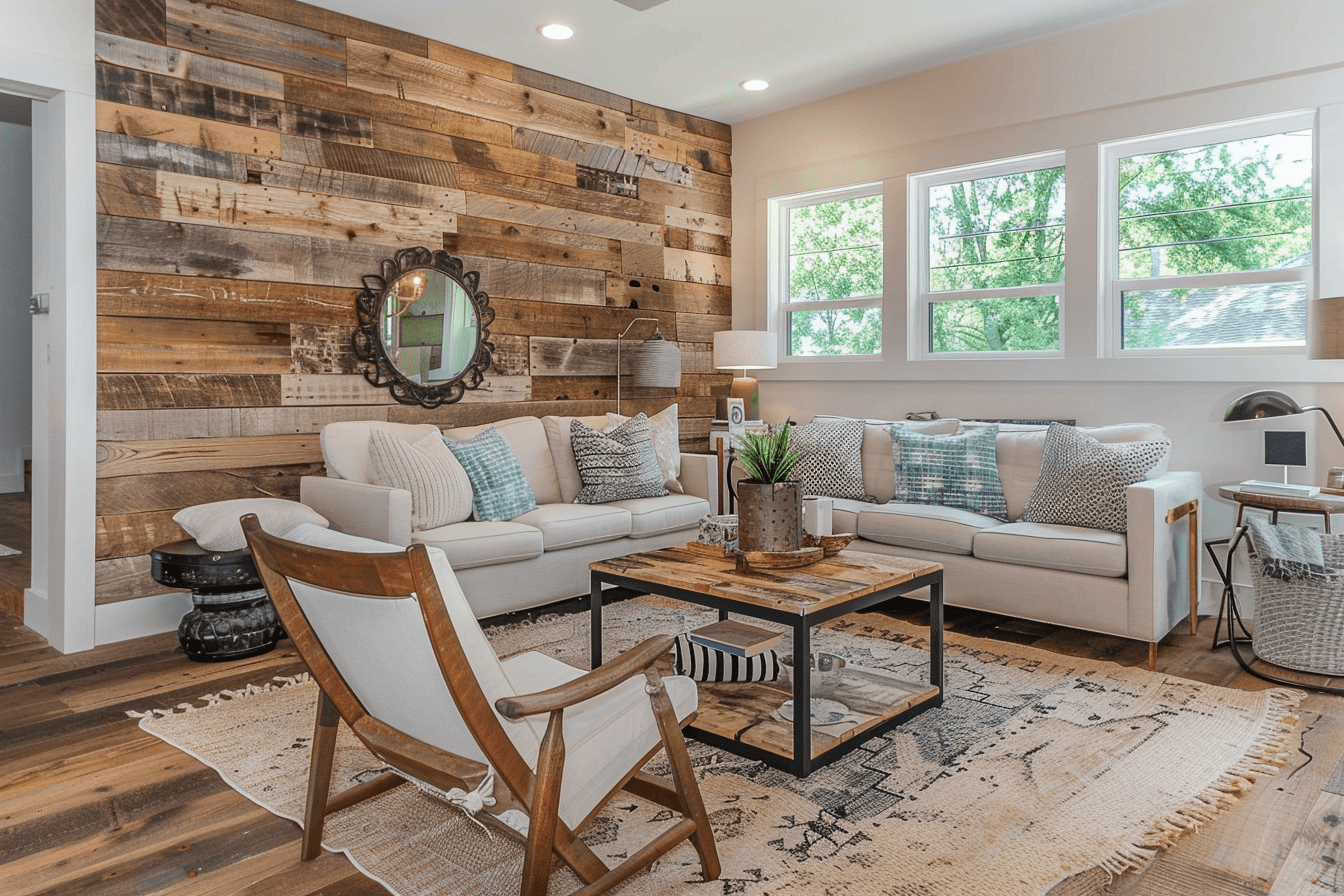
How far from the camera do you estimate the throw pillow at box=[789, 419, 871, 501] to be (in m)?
4.58

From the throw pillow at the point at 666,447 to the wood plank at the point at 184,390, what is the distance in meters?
1.73

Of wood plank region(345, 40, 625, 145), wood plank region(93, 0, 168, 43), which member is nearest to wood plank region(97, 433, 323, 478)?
wood plank region(93, 0, 168, 43)

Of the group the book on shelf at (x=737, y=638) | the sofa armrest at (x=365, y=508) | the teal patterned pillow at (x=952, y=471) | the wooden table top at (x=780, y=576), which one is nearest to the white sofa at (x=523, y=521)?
the sofa armrest at (x=365, y=508)

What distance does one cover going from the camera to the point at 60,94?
11.4ft

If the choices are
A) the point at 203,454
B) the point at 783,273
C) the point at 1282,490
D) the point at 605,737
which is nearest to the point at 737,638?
the point at 605,737

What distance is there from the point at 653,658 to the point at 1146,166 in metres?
4.07

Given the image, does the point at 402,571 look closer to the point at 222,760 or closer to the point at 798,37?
the point at 222,760

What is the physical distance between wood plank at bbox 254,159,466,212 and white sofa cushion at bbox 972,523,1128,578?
10.2ft

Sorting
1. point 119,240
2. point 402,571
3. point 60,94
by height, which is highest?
point 60,94

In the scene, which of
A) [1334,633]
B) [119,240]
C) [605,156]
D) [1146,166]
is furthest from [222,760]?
[1146,166]

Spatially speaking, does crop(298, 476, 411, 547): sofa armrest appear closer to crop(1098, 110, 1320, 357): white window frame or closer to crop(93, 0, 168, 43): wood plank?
crop(93, 0, 168, 43): wood plank

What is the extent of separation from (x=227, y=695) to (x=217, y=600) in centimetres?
48

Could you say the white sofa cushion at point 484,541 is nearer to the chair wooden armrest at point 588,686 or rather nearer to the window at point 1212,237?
the chair wooden armrest at point 588,686

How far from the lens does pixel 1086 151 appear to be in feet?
15.1
